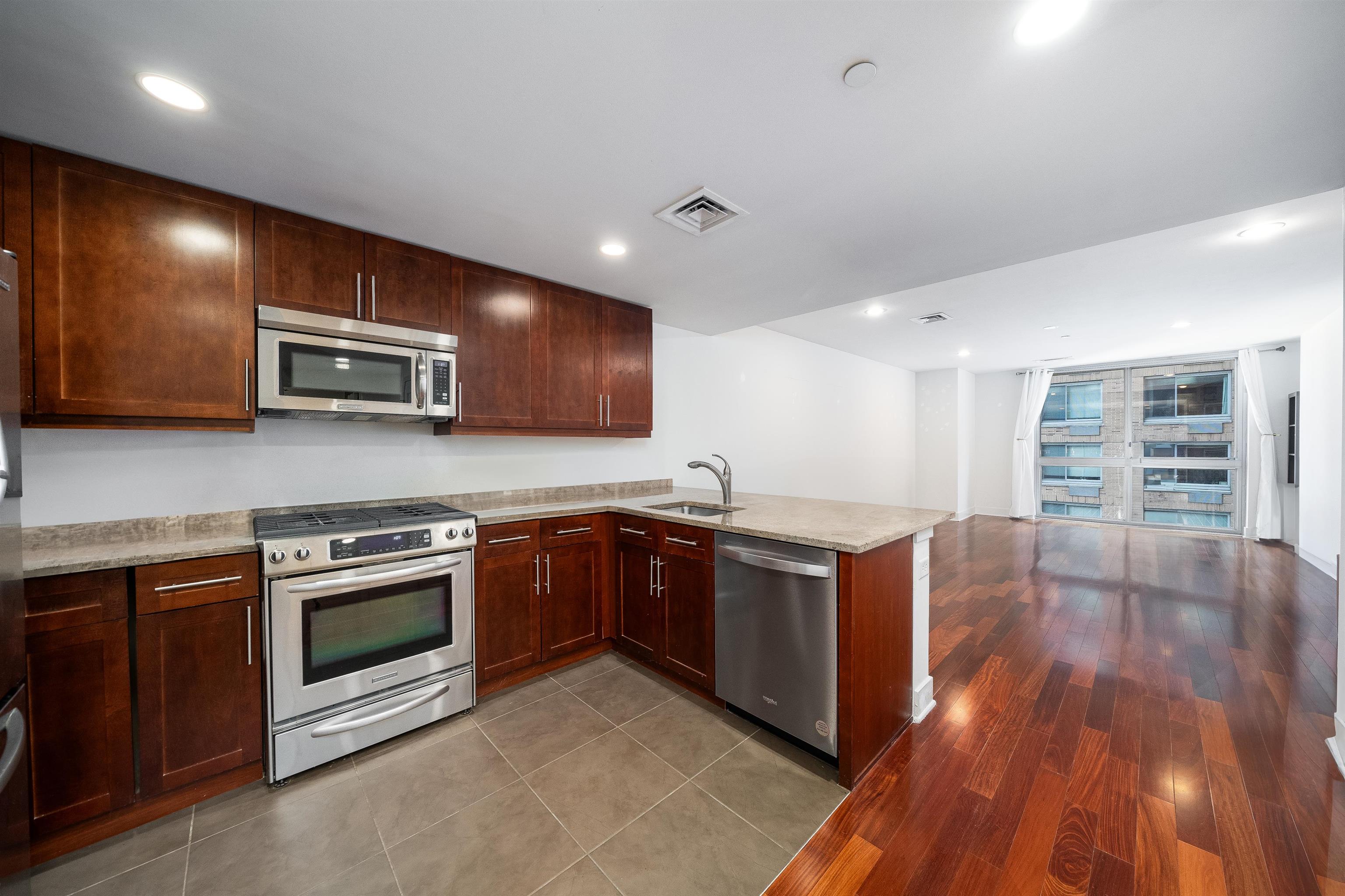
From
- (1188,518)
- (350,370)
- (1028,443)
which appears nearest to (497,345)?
(350,370)

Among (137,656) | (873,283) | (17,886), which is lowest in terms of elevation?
(17,886)

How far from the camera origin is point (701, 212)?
2.16m

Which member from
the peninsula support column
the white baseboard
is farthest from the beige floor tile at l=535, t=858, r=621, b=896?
the white baseboard

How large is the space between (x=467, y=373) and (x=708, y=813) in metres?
2.33

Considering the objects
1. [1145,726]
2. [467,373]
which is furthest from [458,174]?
[1145,726]

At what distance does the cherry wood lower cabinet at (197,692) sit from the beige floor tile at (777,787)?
1.76 meters

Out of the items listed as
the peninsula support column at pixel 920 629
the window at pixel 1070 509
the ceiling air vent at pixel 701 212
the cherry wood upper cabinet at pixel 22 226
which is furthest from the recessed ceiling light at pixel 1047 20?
the window at pixel 1070 509

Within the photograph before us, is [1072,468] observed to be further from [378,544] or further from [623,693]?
[378,544]

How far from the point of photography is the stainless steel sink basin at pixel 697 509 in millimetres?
2871

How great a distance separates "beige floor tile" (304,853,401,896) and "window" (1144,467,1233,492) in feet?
31.6

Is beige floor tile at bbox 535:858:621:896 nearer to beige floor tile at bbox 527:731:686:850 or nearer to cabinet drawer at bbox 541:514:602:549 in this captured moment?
beige floor tile at bbox 527:731:686:850

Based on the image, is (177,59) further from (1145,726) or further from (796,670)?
(1145,726)

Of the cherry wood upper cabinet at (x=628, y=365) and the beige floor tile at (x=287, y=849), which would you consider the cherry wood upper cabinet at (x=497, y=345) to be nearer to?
the cherry wood upper cabinet at (x=628, y=365)

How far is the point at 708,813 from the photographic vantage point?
1.77 metres
